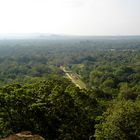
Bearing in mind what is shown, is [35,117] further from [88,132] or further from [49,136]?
[88,132]

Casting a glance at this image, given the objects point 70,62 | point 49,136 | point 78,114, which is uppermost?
point 78,114

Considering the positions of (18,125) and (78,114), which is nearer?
(18,125)

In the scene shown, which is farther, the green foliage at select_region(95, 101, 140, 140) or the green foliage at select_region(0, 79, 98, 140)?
the green foliage at select_region(0, 79, 98, 140)

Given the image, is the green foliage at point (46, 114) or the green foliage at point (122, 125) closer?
the green foliage at point (122, 125)

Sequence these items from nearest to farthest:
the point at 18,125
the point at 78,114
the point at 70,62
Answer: the point at 18,125 < the point at 78,114 < the point at 70,62

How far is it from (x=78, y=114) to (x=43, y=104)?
7.56ft

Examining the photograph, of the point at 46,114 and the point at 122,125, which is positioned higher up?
the point at 122,125

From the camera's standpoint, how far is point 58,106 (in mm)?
18906

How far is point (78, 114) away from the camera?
19.2 m

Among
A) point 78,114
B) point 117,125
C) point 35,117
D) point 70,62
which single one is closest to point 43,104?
point 35,117

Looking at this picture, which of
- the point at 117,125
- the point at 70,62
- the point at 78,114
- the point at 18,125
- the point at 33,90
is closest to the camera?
the point at 117,125

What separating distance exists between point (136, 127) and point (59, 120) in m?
4.73

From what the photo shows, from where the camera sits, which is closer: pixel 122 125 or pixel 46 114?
pixel 122 125

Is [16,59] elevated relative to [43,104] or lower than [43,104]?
lower
